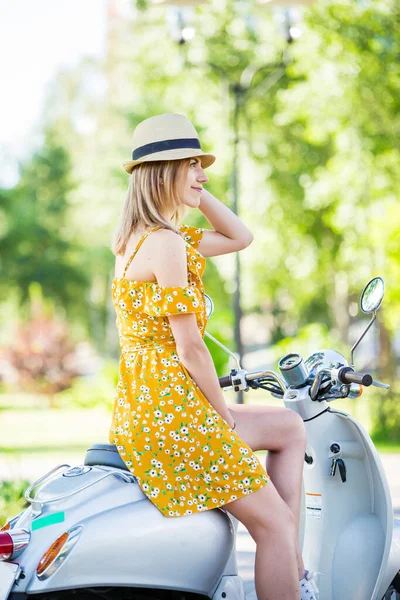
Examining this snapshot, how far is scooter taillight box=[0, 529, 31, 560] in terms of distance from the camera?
2604mm

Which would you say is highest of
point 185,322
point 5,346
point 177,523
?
point 185,322

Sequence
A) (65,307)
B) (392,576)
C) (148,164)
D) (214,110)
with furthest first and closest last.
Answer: (65,307) < (214,110) < (392,576) < (148,164)

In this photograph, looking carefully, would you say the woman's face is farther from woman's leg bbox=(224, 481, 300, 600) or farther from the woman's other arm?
woman's leg bbox=(224, 481, 300, 600)

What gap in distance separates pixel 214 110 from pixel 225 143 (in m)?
1.26

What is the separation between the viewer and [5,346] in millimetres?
23703

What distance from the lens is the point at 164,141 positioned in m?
→ 3.09

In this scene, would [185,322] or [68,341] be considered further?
[68,341]

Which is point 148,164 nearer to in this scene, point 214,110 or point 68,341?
point 68,341

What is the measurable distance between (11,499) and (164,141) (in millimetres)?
4007

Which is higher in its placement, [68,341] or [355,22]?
[355,22]

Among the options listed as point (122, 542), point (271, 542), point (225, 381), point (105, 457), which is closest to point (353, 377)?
point (225, 381)

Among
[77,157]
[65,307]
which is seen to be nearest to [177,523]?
[65,307]

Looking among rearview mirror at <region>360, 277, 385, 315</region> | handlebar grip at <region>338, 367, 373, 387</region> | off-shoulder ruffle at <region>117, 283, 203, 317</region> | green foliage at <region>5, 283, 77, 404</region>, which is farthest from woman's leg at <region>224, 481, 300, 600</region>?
green foliage at <region>5, 283, 77, 404</region>

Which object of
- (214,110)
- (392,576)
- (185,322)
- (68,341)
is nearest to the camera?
(185,322)
